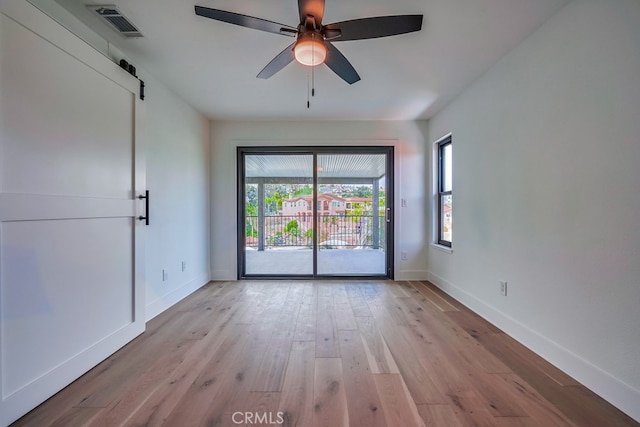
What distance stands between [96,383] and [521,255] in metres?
3.13

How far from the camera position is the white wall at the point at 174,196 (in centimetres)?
260

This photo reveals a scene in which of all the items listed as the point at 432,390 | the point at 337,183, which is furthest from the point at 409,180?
the point at 432,390

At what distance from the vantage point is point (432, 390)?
5.05 ft

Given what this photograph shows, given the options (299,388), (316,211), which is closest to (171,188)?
(316,211)

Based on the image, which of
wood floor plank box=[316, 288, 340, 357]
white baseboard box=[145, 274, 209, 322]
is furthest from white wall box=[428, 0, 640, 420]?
white baseboard box=[145, 274, 209, 322]

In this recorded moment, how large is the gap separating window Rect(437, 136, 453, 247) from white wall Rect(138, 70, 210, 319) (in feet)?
10.9

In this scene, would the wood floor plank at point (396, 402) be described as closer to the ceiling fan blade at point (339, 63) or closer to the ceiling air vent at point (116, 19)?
the ceiling fan blade at point (339, 63)

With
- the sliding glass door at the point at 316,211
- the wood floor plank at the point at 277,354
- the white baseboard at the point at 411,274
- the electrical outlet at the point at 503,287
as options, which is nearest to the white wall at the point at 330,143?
the white baseboard at the point at 411,274

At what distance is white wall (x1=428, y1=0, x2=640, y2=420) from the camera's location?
140 cm

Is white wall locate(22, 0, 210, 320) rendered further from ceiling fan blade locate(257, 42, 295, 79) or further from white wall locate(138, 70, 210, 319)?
ceiling fan blade locate(257, 42, 295, 79)

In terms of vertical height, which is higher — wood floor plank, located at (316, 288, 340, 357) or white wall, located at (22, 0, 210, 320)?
white wall, located at (22, 0, 210, 320)

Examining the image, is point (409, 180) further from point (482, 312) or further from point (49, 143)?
point (49, 143)

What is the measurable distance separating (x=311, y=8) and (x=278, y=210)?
116 inches

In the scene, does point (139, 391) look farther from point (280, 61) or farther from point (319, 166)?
point (319, 166)
